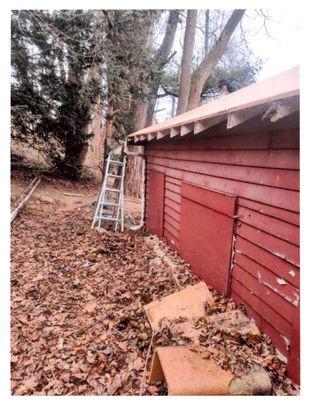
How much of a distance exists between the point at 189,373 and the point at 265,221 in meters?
1.78

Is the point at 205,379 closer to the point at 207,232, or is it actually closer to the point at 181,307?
the point at 181,307

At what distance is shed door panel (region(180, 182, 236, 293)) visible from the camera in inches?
173

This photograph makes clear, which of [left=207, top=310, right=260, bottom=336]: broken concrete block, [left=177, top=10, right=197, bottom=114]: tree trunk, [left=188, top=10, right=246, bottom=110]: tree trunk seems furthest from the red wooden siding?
[left=177, top=10, right=197, bottom=114]: tree trunk

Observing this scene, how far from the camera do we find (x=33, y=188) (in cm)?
1245

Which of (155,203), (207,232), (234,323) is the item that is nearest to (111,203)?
(155,203)

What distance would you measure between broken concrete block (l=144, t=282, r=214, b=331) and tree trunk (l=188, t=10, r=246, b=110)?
923 centimetres

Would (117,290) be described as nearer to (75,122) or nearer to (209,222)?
Result: (209,222)

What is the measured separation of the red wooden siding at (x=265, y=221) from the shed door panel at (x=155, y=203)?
279 centimetres

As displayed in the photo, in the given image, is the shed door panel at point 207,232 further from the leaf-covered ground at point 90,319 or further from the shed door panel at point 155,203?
the shed door panel at point 155,203

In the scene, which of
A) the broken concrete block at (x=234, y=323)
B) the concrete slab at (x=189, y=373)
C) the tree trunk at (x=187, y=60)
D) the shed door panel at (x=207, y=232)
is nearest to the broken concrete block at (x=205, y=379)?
the concrete slab at (x=189, y=373)

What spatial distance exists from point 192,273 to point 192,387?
2906mm

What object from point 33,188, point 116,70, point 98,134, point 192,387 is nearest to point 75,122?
point 33,188

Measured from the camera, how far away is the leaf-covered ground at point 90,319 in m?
3.38

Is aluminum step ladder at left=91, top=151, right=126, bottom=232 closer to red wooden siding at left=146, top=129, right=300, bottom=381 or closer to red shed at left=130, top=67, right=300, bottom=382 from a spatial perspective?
red shed at left=130, top=67, right=300, bottom=382
